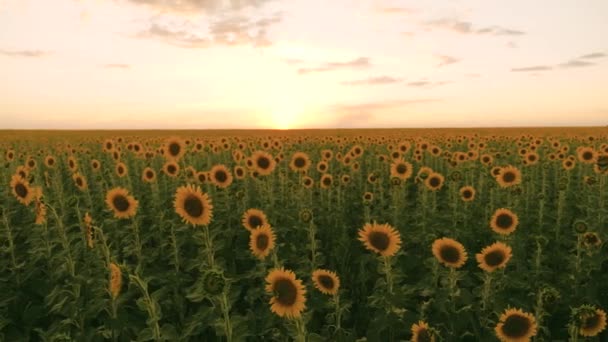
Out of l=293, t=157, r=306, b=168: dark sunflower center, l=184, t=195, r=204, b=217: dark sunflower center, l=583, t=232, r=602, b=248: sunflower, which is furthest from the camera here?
l=293, t=157, r=306, b=168: dark sunflower center

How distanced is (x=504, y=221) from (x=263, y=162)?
5.58m

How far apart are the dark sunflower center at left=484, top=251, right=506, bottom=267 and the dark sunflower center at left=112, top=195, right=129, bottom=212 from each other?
16.4 ft

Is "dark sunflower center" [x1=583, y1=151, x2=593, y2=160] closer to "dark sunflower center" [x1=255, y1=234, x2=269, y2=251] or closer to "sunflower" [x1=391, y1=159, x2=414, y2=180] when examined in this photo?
"sunflower" [x1=391, y1=159, x2=414, y2=180]

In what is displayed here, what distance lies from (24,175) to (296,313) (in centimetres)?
763

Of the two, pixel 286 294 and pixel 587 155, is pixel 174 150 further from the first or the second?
pixel 587 155

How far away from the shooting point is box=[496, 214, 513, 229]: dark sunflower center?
6879mm

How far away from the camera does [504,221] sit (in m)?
6.90

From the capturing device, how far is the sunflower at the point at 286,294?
389cm

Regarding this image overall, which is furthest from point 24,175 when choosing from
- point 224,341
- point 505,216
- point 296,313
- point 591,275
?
point 591,275

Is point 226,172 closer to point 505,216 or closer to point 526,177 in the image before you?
point 505,216

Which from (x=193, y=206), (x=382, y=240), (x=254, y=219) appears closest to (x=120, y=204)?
(x=193, y=206)

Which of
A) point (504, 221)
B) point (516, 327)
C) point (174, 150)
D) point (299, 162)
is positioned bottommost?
point (516, 327)

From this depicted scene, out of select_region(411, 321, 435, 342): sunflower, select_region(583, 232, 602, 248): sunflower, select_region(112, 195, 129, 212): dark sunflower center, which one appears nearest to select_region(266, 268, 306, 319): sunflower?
select_region(411, 321, 435, 342): sunflower

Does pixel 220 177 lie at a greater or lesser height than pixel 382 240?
greater
